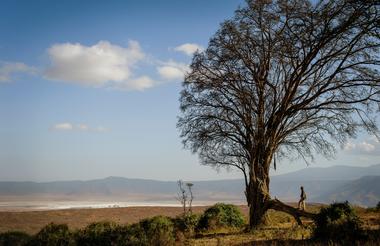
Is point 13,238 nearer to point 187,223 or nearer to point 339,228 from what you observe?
point 187,223

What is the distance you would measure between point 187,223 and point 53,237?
991cm

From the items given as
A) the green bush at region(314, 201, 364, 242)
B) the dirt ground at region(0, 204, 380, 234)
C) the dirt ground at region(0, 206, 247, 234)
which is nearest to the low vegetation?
the green bush at region(314, 201, 364, 242)

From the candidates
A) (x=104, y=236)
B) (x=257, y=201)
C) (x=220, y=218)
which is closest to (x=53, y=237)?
(x=104, y=236)

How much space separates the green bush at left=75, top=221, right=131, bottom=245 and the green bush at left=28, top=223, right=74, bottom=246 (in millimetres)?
466

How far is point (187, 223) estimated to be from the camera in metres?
26.6

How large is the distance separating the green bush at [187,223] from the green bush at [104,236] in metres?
6.08

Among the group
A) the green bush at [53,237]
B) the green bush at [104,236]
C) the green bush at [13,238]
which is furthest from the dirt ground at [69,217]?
the green bush at [104,236]

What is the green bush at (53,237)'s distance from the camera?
18.3 m

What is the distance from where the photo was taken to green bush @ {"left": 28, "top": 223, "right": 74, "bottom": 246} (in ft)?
60.1

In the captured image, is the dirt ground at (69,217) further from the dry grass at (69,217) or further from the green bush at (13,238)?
the green bush at (13,238)

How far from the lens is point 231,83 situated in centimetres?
2483

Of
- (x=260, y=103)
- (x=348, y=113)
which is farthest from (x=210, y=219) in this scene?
(x=348, y=113)

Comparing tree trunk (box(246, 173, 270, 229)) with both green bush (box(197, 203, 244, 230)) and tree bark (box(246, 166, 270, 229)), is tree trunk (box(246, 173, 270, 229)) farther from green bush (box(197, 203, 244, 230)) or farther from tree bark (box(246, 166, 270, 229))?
green bush (box(197, 203, 244, 230))

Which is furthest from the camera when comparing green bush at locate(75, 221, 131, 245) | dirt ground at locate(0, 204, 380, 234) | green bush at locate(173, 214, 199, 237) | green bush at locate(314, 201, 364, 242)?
dirt ground at locate(0, 204, 380, 234)
